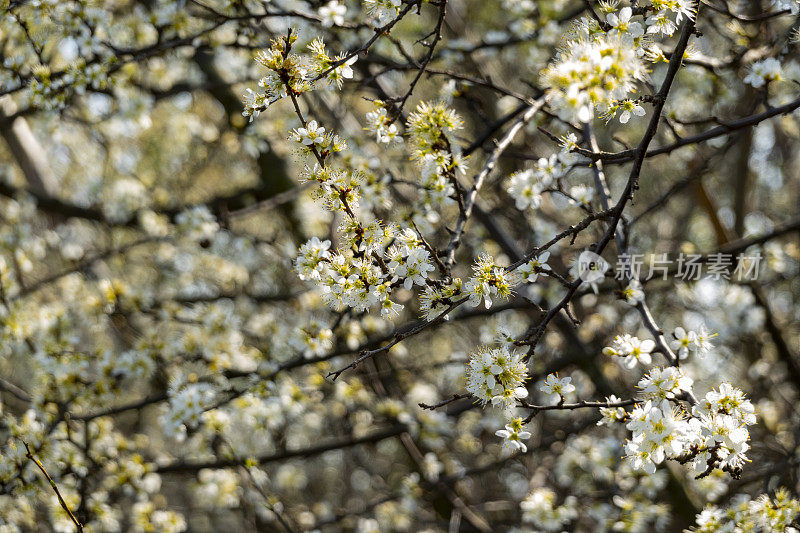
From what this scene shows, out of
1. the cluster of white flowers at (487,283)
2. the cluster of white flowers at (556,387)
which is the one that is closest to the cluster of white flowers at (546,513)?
the cluster of white flowers at (556,387)

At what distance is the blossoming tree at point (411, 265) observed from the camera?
209 centimetres

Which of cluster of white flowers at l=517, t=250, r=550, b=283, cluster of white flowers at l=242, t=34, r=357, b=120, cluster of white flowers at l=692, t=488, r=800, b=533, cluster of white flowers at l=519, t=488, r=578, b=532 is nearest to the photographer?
cluster of white flowers at l=242, t=34, r=357, b=120

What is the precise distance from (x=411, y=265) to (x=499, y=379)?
1.56 ft

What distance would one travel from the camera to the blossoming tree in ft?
6.85

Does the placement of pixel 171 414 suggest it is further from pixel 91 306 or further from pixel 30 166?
pixel 30 166

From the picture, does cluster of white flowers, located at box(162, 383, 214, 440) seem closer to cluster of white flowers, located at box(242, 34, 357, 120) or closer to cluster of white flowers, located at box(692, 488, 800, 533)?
cluster of white flowers, located at box(242, 34, 357, 120)

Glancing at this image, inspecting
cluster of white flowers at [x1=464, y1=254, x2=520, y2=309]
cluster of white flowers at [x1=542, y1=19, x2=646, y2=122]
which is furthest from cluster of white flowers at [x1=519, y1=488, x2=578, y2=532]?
cluster of white flowers at [x1=542, y1=19, x2=646, y2=122]

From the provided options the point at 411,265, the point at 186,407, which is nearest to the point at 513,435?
the point at 411,265

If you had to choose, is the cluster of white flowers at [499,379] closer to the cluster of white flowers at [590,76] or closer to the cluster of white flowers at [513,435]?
the cluster of white flowers at [513,435]

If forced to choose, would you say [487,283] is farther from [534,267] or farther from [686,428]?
[686,428]

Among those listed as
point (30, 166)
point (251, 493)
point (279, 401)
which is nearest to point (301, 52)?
point (279, 401)

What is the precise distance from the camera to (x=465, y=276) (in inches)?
212

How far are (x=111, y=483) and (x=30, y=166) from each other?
3728 mm

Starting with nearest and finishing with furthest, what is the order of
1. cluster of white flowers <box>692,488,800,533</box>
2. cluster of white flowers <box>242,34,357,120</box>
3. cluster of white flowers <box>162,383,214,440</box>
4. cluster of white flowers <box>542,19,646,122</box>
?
cluster of white flowers <box>542,19,646,122</box> < cluster of white flowers <box>242,34,357,120</box> < cluster of white flowers <box>692,488,800,533</box> < cluster of white flowers <box>162,383,214,440</box>
